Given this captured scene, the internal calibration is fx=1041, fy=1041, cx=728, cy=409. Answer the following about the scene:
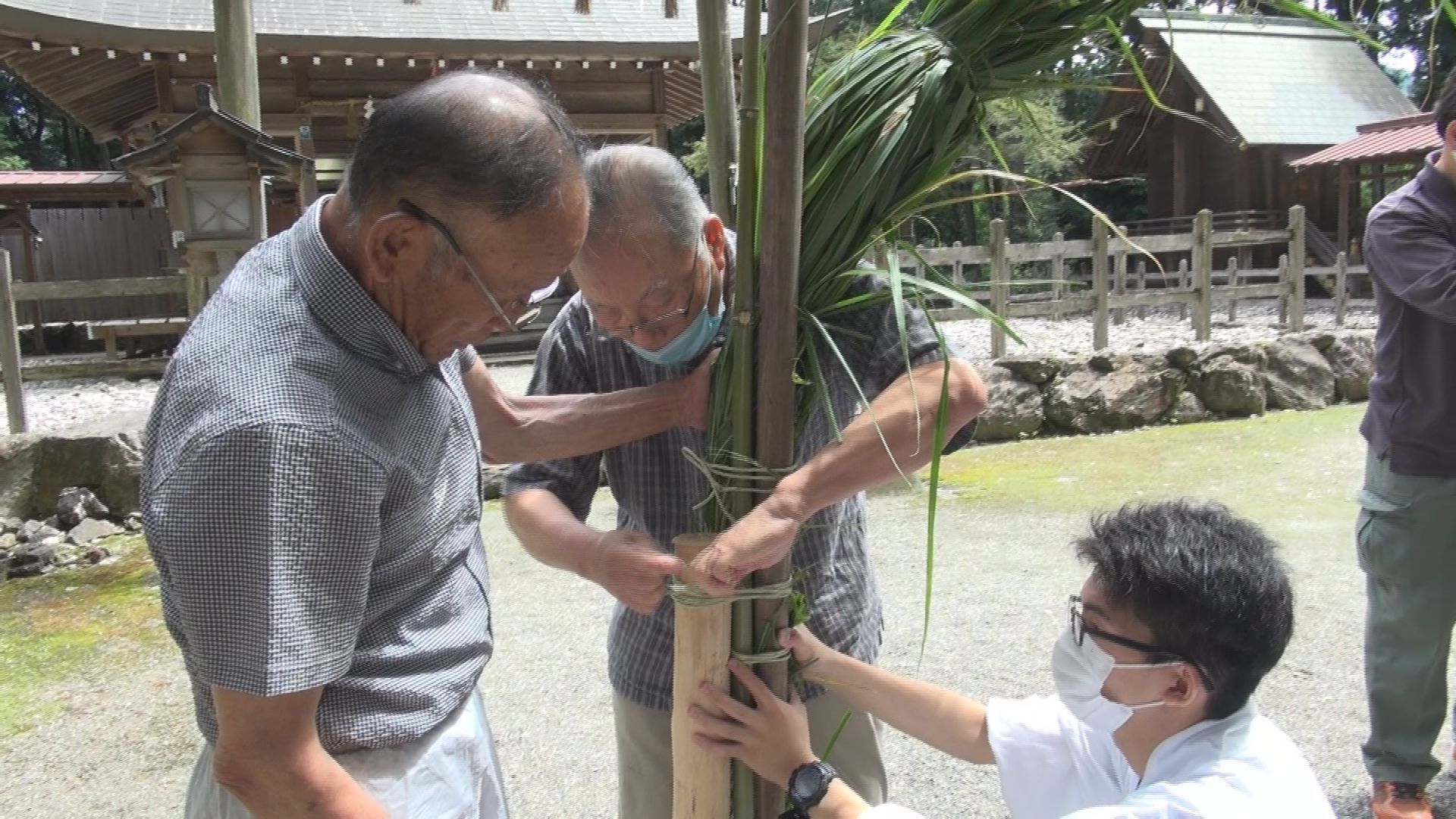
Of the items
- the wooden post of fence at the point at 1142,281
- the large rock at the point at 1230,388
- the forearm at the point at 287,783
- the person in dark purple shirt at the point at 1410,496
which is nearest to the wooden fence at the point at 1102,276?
the large rock at the point at 1230,388

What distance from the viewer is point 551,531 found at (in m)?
1.77

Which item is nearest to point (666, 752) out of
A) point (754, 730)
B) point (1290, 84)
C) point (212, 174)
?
point (754, 730)

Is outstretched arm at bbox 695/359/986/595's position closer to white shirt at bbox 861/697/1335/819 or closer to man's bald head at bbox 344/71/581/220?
white shirt at bbox 861/697/1335/819

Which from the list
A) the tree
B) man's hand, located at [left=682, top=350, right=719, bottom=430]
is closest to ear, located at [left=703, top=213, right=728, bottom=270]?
man's hand, located at [left=682, top=350, right=719, bottom=430]

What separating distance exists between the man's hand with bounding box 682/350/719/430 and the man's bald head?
1.86 ft

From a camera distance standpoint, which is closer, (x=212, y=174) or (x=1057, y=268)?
(x=212, y=174)

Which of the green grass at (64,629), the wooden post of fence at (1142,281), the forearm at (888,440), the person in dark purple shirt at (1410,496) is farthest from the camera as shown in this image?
the wooden post of fence at (1142,281)

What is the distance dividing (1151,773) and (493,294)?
1.15 m

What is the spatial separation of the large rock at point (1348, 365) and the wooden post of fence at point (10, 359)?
33.3 feet

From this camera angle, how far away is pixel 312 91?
38.9 feet

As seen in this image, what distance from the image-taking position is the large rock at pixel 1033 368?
8.23 meters

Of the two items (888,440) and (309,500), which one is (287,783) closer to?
(309,500)

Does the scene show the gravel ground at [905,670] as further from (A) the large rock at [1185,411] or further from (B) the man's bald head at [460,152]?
(B) the man's bald head at [460,152]

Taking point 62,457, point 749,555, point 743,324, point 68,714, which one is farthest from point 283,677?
point 62,457
